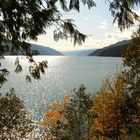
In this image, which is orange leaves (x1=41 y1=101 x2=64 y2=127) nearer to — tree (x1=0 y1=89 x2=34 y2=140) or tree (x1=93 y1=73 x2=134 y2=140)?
tree (x1=93 y1=73 x2=134 y2=140)

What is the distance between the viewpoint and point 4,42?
1059 centimetres

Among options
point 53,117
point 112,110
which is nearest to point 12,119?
point 53,117

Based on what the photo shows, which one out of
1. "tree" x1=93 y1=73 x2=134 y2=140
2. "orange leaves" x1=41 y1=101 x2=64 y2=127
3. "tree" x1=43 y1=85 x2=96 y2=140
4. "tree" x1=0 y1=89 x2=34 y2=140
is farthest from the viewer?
"tree" x1=0 y1=89 x2=34 y2=140

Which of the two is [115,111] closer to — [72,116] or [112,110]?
[112,110]

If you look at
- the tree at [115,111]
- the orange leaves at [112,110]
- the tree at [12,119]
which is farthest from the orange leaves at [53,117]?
the tree at [12,119]

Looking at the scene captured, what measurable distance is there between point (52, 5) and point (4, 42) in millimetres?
1982

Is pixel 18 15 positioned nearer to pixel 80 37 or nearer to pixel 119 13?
pixel 80 37

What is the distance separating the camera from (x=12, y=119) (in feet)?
200

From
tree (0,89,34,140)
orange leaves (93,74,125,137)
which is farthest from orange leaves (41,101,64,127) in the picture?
tree (0,89,34,140)

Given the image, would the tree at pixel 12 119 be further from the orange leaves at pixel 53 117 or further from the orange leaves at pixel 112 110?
the orange leaves at pixel 112 110

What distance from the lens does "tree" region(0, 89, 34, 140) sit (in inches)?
2251

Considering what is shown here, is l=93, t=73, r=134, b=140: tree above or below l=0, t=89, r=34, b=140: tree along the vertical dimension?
above

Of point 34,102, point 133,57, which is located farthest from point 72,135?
point 34,102

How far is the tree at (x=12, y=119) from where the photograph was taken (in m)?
57.2
